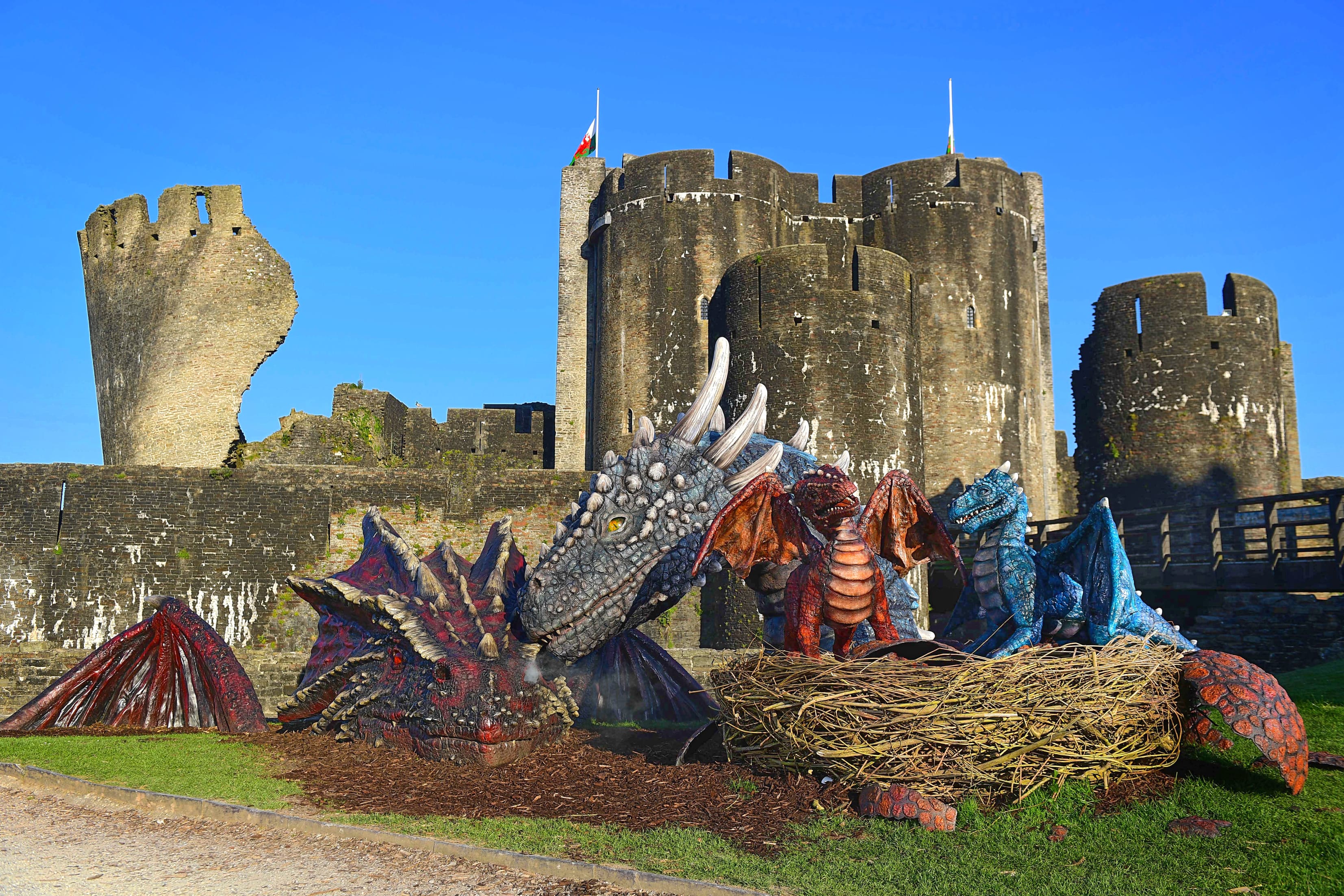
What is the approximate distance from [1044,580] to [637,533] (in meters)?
2.64

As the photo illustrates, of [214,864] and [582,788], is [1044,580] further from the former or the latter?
[214,864]

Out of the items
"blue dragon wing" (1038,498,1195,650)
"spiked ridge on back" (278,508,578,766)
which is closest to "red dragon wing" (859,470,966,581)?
"blue dragon wing" (1038,498,1195,650)

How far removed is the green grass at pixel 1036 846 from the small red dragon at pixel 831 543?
104cm

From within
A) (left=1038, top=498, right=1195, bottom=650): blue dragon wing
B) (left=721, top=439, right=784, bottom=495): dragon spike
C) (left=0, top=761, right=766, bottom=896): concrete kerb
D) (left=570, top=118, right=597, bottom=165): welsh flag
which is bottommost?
(left=0, top=761, right=766, bottom=896): concrete kerb

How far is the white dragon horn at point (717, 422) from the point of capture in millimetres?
7343

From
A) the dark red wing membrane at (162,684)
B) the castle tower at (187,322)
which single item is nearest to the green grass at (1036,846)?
the dark red wing membrane at (162,684)

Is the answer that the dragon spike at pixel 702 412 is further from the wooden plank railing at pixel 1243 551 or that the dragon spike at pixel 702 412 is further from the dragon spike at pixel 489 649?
the wooden plank railing at pixel 1243 551

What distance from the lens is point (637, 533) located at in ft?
21.6

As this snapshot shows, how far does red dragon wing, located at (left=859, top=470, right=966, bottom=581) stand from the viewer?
588 cm

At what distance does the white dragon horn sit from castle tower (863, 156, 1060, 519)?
49.5ft

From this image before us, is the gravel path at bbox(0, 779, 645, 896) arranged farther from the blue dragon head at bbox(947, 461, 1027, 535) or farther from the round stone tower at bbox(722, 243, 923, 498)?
the round stone tower at bbox(722, 243, 923, 498)

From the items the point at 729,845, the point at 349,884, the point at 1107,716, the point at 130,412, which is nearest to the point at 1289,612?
the point at 1107,716

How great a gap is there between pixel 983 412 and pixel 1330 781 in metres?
18.6

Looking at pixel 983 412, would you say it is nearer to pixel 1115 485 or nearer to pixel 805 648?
pixel 1115 485
